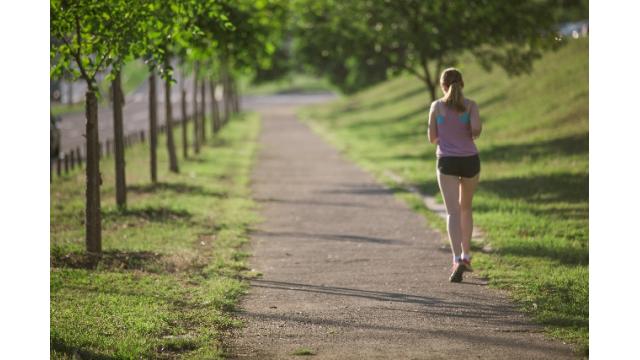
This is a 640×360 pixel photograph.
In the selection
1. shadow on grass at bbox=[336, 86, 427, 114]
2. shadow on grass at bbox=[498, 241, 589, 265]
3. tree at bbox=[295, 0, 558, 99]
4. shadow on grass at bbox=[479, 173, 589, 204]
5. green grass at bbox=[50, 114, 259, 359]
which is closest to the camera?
green grass at bbox=[50, 114, 259, 359]

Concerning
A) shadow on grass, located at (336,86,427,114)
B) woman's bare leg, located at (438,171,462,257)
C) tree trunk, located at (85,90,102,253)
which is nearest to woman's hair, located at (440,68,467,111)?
woman's bare leg, located at (438,171,462,257)

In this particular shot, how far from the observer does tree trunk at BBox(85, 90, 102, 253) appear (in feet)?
33.6

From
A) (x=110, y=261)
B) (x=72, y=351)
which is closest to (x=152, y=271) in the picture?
(x=110, y=261)

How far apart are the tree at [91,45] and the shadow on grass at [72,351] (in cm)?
356

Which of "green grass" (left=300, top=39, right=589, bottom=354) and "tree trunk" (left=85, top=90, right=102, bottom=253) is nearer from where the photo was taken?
"green grass" (left=300, top=39, right=589, bottom=354)

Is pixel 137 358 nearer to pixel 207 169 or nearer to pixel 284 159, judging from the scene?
pixel 207 169

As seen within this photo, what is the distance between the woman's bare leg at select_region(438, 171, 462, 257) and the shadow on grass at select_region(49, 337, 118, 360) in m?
3.82

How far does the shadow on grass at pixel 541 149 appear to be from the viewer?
21.3 meters

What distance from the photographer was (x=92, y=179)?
10398 mm

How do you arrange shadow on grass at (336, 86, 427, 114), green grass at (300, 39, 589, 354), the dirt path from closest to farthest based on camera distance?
the dirt path < green grass at (300, 39, 589, 354) < shadow on grass at (336, 86, 427, 114)

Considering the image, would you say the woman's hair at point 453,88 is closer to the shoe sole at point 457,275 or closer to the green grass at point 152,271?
the shoe sole at point 457,275

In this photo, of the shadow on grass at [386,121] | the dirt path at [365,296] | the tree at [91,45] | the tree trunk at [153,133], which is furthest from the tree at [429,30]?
the shadow on grass at [386,121]

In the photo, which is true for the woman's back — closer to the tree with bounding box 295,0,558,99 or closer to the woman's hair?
the woman's hair

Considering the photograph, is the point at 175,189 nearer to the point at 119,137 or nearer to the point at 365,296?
the point at 119,137
